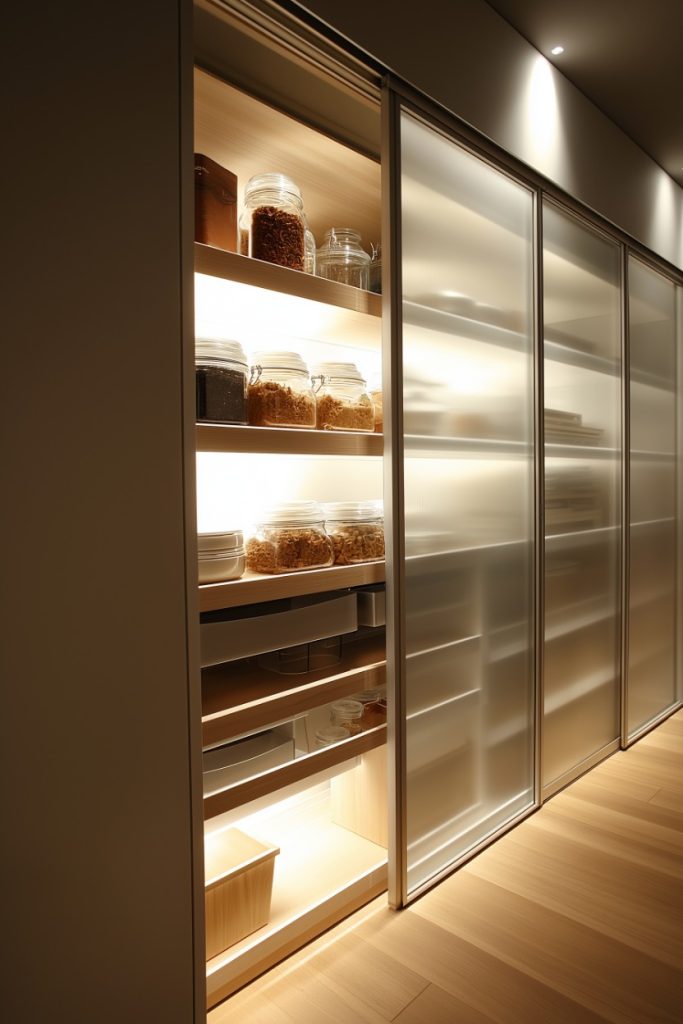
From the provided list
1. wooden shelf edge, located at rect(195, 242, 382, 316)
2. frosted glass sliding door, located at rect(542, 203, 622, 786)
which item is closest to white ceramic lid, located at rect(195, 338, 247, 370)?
wooden shelf edge, located at rect(195, 242, 382, 316)

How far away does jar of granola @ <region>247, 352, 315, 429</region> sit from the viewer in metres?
1.56

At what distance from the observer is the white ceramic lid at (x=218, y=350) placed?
1.40 meters

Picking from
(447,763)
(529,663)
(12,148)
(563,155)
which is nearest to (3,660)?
(12,148)

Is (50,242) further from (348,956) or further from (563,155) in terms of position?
(563,155)

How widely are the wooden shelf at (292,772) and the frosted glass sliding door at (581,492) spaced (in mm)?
837

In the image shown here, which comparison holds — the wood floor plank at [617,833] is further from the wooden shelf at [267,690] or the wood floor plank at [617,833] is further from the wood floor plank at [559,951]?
the wooden shelf at [267,690]

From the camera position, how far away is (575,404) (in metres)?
2.47

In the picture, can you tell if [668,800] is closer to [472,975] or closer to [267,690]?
[472,975]

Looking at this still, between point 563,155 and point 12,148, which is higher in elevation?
point 563,155

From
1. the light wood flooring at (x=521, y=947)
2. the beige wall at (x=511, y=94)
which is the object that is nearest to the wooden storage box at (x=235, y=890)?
the light wood flooring at (x=521, y=947)

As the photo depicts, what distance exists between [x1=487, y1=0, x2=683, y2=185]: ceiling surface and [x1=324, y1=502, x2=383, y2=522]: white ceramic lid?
1445mm

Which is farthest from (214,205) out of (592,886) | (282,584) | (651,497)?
(651,497)

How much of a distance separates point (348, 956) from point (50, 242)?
162 cm

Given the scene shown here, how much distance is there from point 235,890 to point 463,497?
116 centimetres
